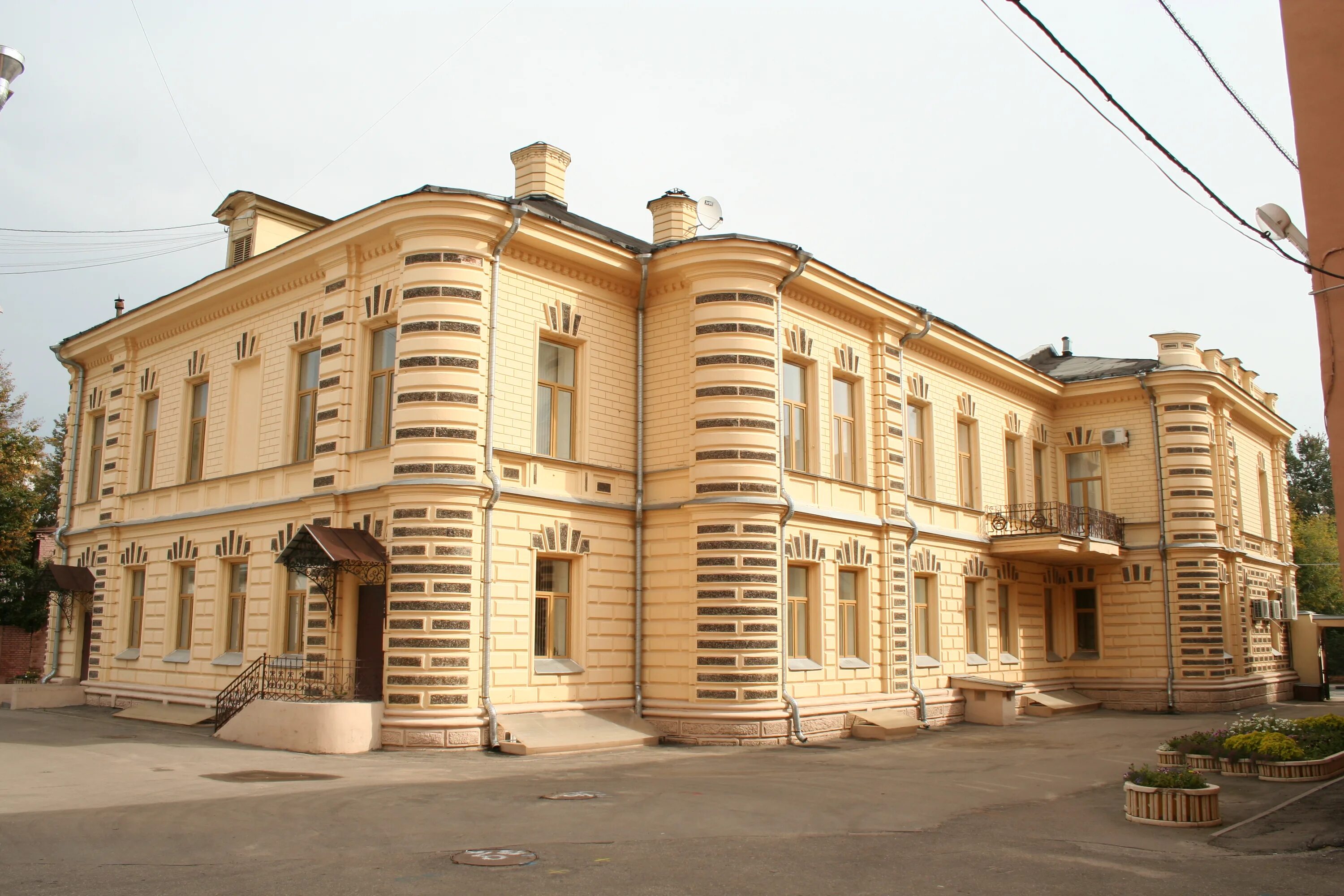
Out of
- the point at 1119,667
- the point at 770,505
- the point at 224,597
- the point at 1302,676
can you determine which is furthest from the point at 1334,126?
the point at 1302,676

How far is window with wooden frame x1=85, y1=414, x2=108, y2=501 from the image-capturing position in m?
27.7

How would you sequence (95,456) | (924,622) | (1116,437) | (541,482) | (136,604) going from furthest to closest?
(1116,437) < (95,456) < (924,622) < (136,604) < (541,482)

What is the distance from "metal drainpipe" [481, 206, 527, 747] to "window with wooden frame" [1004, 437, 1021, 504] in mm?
16174

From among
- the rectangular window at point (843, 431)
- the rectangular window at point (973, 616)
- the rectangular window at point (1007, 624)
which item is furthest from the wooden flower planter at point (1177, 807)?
the rectangular window at point (1007, 624)

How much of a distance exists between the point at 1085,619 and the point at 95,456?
26.2 meters

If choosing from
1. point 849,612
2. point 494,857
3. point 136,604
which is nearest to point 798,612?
point 849,612

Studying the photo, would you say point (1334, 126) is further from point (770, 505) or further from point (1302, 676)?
point (1302, 676)

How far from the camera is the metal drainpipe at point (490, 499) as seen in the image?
1772 cm

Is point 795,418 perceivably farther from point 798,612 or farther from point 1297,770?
point 1297,770

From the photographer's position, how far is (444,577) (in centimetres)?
1759

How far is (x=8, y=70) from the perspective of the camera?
9938mm

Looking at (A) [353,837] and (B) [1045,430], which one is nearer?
(A) [353,837]

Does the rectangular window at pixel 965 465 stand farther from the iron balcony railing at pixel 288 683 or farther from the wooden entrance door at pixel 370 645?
the iron balcony railing at pixel 288 683

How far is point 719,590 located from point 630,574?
1.89m
